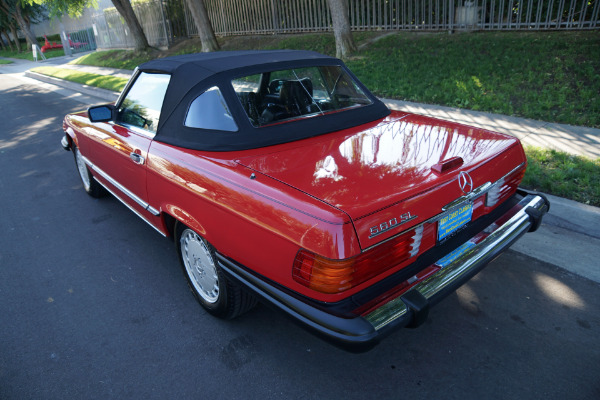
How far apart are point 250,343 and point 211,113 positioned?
5.19ft

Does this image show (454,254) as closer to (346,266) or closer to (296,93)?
(346,266)

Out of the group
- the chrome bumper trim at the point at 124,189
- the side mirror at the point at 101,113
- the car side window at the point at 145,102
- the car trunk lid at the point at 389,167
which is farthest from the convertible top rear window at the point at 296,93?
the side mirror at the point at 101,113

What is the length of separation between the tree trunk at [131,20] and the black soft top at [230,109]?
17.4m

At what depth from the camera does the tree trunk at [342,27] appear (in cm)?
1090

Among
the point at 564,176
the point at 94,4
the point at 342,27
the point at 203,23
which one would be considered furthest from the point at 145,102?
the point at 94,4

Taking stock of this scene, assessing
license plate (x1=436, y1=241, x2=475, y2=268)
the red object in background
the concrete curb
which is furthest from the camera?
the red object in background

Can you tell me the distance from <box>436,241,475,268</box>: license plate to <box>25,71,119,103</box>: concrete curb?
10033 mm

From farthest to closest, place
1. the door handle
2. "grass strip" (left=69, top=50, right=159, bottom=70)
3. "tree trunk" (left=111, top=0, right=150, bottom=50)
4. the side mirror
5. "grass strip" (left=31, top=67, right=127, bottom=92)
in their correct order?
"tree trunk" (left=111, top=0, right=150, bottom=50) < "grass strip" (left=69, top=50, right=159, bottom=70) < "grass strip" (left=31, top=67, right=127, bottom=92) < the side mirror < the door handle

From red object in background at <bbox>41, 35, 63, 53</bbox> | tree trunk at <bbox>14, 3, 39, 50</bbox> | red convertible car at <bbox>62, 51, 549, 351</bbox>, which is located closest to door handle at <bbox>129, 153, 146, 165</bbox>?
red convertible car at <bbox>62, 51, 549, 351</bbox>

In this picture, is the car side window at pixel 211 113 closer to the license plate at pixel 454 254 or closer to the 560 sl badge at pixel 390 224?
the 560 sl badge at pixel 390 224

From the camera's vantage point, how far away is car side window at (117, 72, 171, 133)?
346 centimetres

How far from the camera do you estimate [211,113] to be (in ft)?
9.94

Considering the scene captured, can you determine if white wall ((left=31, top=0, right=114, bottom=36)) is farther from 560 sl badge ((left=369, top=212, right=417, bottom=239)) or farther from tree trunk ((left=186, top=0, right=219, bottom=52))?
560 sl badge ((left=369, top=212, right=417, bottom=239))

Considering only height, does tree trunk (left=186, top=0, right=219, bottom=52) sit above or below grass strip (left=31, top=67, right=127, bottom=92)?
above
